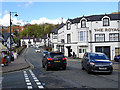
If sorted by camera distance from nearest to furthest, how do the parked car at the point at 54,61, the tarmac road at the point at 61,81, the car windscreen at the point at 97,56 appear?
the tarmac road at the point at 61,81 → the car windscreen at the point at 97,56 → the parked car at the point at 54,61

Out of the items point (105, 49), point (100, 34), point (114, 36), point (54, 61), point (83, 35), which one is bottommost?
point (105, 49)

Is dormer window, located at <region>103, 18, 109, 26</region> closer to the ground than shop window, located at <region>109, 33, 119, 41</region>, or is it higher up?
higher up

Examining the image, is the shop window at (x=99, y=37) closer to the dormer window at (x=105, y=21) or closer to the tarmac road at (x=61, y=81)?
the dormer window at (x=105, y=21)

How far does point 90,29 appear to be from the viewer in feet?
140

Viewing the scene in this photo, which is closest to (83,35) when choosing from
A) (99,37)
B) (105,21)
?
(99,37)

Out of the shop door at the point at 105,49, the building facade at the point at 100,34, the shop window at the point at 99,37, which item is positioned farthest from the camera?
the shop window at the point at 99,37

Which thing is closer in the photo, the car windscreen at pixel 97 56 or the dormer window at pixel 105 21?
the car windscreen at pixel 97 56

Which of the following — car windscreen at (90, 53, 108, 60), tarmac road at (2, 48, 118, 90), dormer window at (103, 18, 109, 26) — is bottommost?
tarmac road at (2, 48, 118, 90)

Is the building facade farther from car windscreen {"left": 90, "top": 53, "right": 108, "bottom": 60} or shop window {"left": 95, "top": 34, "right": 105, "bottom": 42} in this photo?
car windscreen {"left": 90, "top": 53, "right": 108, "bottom": 60}

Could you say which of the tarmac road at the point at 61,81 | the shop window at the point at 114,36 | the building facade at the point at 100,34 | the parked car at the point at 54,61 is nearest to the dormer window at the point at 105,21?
the building facade at the point at 100,34

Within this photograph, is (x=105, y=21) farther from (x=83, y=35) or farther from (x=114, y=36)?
(x=83, y=35)

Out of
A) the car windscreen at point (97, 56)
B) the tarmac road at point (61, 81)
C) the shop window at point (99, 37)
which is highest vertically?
the shop window at point (99, 37)

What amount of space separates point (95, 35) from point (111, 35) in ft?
11.9

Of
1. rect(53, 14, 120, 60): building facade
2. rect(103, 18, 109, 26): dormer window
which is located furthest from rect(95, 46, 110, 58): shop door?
rect(103, 18, 109, 26): dormer window
